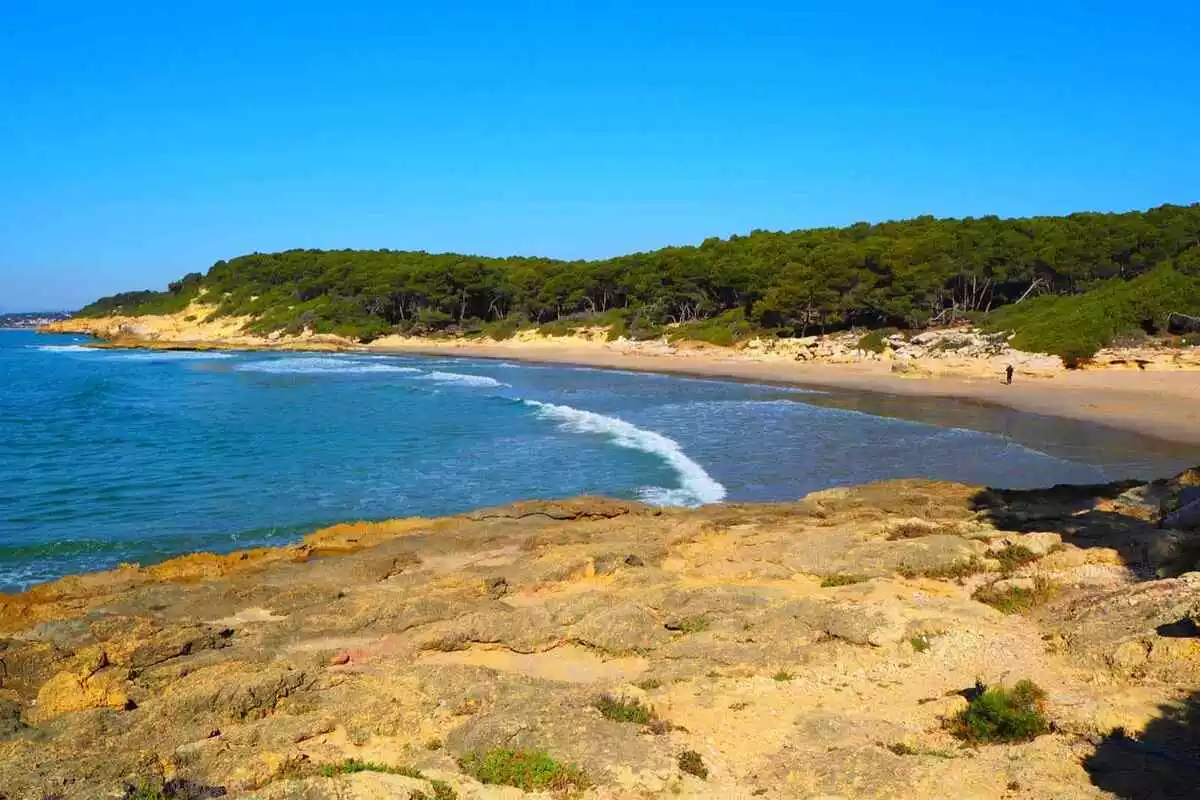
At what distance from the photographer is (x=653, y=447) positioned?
2397 cm

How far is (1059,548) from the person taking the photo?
10102 millimetres

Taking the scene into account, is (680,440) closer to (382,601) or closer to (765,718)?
(382,601)

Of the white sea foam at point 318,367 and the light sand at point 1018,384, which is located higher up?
the light sand at point 1018,384

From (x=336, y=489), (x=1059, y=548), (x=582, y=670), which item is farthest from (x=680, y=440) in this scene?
(x=582, y=670)

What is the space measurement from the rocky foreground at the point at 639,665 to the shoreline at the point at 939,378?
17.2m

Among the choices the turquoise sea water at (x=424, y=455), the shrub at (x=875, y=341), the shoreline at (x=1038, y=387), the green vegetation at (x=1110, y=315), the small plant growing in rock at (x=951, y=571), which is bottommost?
the turquoise sea water at (x=424, y=455)

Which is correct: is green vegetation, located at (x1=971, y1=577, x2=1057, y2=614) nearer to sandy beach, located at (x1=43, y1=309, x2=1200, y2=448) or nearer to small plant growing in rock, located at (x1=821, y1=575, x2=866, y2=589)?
small plant growing in rock, located at (x1=821, y1=575, x2=866, y2=589)

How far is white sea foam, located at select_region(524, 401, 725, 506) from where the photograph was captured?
58.1 ft

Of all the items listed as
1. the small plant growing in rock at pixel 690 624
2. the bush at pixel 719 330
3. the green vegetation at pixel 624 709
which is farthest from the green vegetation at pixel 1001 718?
the bush at pixel 719 330

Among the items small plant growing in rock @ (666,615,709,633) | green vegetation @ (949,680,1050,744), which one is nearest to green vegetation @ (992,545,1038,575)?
green vegetation @ (949,680,1050,744)

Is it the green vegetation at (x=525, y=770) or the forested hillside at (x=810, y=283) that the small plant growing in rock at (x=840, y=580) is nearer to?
the green vegetation at (x=525, y=770)

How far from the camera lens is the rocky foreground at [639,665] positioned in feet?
19.0

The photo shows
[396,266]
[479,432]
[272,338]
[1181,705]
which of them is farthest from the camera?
[396,266]

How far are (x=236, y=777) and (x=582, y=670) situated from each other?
327 cm
